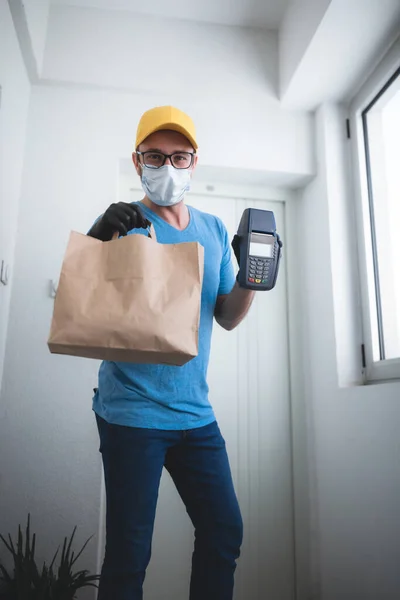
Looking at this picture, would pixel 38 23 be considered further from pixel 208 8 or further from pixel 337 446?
pixel 337 446

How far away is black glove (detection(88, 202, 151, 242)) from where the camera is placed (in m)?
0.89

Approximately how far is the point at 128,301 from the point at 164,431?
0.29 m

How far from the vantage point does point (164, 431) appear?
0.92m

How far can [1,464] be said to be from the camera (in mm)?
1516

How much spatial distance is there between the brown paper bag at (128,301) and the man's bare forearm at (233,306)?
0.71 feet

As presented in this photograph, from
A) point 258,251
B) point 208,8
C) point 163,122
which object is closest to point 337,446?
point 258,251

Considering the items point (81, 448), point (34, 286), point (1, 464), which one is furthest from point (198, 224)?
point (1, 464)

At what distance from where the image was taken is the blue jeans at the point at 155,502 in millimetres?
853

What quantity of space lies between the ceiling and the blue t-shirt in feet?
4.17

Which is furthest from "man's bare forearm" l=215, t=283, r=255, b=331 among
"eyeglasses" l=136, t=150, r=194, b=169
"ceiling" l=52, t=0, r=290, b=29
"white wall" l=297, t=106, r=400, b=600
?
"ceiling" l=52, t=0, r=290, b=29

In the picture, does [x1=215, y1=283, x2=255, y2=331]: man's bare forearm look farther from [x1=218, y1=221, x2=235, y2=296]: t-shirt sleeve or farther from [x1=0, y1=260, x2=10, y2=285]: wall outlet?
[x1=0, y1=260, x2=10, y2=285]: wall outlet

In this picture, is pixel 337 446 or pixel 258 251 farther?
pixel 337 446

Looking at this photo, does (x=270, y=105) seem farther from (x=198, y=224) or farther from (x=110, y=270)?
(x=110, y=270)

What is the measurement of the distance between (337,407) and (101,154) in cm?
131
